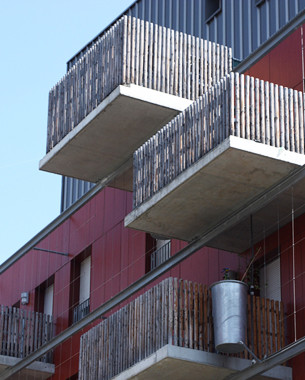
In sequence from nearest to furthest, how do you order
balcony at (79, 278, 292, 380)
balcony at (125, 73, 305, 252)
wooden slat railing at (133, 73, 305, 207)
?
balcony at (125, 73, 305, 252), wooden slat railing at (133, 73, 305, 207), balcony at (79, 278, 292, 380)

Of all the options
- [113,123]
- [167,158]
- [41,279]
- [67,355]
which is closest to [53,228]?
[41,279]

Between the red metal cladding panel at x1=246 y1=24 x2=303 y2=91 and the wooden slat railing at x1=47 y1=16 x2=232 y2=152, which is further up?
the wooden slat railing at x1=47 y1=16 x2=232 y2=152

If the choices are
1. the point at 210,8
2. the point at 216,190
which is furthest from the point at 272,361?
the point at 210,8

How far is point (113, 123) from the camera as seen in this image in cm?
2661

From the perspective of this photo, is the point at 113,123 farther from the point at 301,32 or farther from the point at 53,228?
the point at 53,228

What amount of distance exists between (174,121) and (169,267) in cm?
347

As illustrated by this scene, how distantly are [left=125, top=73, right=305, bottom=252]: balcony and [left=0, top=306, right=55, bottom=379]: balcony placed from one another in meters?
7.63

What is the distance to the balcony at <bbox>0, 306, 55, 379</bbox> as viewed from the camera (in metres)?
30.9

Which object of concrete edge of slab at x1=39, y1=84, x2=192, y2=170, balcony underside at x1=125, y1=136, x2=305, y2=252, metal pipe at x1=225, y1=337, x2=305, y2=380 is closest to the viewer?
metal pipe at x1=225, y1=337, x2=305, y2=380

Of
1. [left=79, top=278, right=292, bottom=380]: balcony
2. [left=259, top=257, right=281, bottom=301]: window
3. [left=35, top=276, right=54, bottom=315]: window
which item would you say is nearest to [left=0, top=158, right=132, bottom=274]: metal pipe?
[left=35, top=276, right=54, bottom=315]: window

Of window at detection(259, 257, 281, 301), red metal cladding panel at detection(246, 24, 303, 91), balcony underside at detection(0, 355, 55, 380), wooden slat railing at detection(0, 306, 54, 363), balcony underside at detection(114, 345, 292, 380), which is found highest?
red metal cladding panel at detection(246, 24, 303, 91)

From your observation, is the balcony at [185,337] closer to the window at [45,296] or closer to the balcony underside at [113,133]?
the balcony underside at [113,133]

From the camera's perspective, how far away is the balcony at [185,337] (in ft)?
73.8

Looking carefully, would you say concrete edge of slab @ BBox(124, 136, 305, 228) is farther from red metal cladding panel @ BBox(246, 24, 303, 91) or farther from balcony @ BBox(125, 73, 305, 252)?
red metal cladding panel @ BBox(246, 24, 303, 91)
